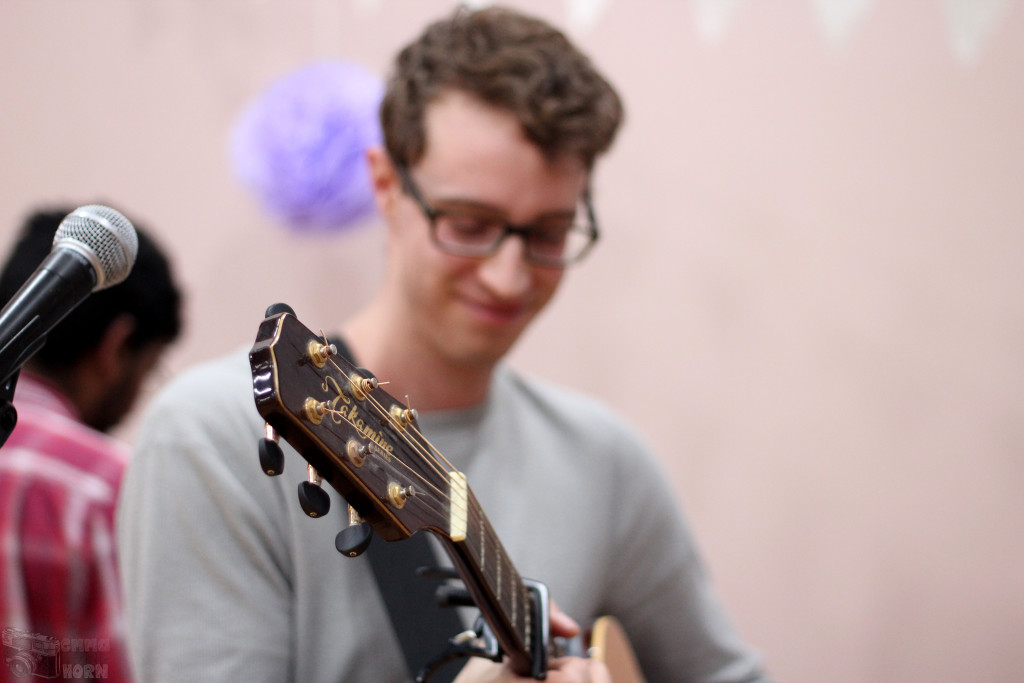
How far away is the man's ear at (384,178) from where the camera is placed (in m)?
0.98

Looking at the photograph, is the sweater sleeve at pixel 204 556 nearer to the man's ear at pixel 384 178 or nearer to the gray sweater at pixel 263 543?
the gray sweater at pixel 263 543

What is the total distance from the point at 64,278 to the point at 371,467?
0.17 meters

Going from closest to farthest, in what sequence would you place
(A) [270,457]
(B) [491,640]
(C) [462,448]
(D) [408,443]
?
(A) [270,457], (D) [408,443], (B) [491,640], (C) [462,448]

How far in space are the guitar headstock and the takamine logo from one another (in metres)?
0.18

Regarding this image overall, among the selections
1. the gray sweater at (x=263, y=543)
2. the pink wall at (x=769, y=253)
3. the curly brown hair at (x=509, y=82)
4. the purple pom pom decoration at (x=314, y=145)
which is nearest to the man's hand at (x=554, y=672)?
the gray sweater at (x=263, y=543)

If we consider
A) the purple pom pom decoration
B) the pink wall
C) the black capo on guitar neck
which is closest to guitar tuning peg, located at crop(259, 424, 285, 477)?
the black capo on guitar neck

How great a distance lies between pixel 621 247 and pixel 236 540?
4.46ft

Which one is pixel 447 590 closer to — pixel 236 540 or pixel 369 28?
pixel 236 540

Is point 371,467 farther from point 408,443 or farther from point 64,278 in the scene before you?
point 64,278

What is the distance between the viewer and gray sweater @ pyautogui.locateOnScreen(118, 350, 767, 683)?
26.9 inches

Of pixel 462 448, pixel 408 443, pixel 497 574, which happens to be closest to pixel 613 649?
pixel 462 448

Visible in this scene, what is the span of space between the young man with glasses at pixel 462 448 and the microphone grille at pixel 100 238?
323 mm

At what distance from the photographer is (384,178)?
3.26ft

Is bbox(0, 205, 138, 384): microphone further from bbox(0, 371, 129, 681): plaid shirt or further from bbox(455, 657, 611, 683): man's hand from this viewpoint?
bbox(455, 657, 611, 683): man's hand
